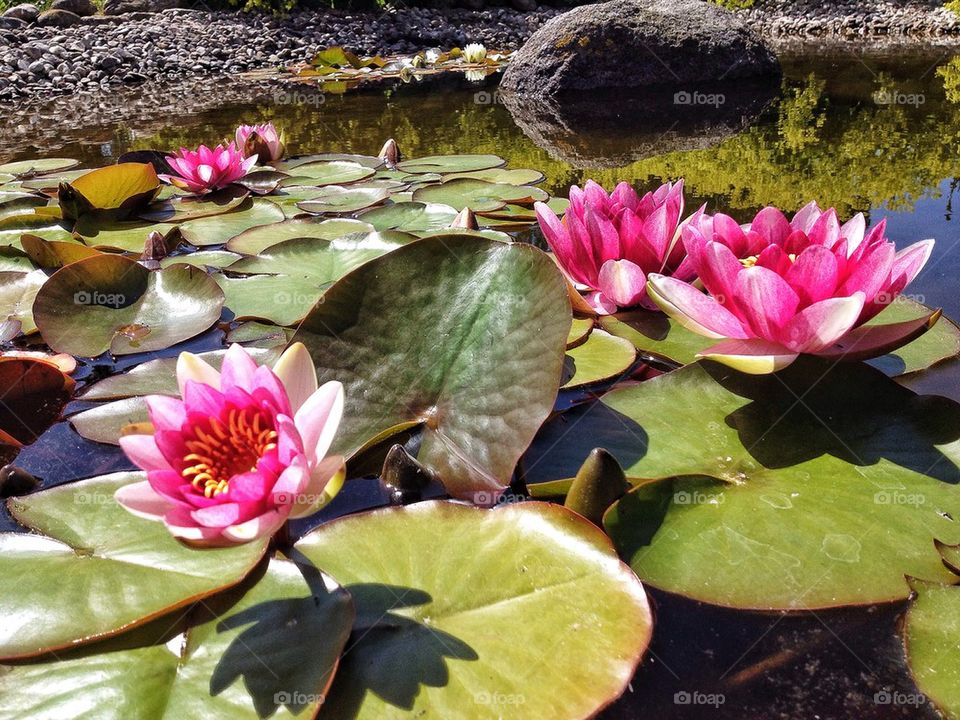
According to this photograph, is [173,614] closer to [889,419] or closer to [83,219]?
[889,419]

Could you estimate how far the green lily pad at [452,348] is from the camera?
3.72 ft

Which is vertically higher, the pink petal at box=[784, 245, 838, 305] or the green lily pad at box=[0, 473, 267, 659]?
the pink petal at box=[784, 245, 838, 305]

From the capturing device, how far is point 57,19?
1202 cm

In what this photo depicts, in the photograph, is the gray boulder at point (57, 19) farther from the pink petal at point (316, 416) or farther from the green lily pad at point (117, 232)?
the pink petal at point (316, 416)

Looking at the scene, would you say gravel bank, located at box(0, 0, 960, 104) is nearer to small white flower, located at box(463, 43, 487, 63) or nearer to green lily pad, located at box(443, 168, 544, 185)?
small white flower, located at box(463, 43, 487, 63)

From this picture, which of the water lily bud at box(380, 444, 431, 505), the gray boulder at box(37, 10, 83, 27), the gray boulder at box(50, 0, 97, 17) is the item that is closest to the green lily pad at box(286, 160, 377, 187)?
the water lily bud at box(380, 444, 431, 505)

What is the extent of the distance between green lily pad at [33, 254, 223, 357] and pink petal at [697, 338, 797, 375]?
4.12 feet

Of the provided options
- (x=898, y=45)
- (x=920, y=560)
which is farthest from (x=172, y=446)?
(x=898, y=45)

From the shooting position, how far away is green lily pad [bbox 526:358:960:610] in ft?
3.10

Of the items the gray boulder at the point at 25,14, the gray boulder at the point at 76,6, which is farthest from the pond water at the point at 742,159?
the gray boulder at the point at 76,6

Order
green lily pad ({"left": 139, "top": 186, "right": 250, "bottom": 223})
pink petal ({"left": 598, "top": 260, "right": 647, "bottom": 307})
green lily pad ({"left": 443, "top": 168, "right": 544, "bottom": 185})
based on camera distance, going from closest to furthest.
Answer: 1. pink petal ({"left": 598, "top": 260, "right": 647, "bottom": 307})
2. green lily pad ({"left": 139, "top": 186, "right": 250, "bottom": 223})
3. green lily pad ({"left": 443, "top": 168, "right": 544, "bottom": 185})

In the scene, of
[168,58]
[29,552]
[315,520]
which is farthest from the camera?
[168,58]

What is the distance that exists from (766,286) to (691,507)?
39 centimetres

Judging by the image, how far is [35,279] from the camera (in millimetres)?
2078
